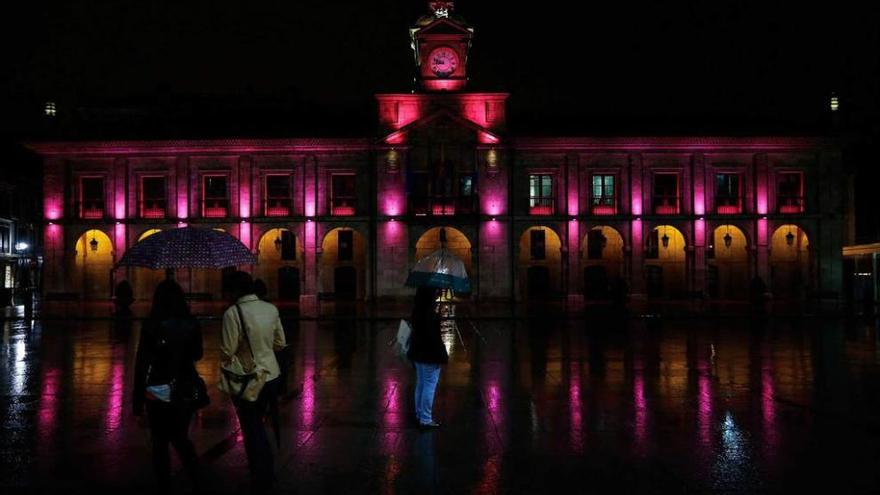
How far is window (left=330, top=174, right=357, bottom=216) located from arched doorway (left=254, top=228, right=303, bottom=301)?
3.37 metres

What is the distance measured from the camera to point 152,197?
43.8 m

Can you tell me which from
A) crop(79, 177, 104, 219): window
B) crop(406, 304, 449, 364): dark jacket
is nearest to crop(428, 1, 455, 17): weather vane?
crop(79, 177, 104, 219): window

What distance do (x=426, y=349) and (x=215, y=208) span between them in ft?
121

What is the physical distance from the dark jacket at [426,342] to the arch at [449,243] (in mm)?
33654

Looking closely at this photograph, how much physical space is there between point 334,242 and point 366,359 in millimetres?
28615

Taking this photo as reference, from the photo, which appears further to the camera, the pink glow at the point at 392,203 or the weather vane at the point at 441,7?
the weather vane at the point at 441,7

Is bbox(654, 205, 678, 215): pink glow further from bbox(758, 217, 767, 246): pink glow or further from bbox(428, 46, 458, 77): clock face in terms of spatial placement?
bbox(428, 46, 458, 77): clock face

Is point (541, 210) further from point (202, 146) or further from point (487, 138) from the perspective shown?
point (202, 146)

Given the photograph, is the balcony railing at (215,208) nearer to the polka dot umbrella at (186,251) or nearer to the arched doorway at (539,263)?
the arched doorway at (539,263)

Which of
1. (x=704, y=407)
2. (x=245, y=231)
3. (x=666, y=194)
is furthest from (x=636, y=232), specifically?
(x=704, y=407)

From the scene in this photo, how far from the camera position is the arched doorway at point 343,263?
44.5 meters

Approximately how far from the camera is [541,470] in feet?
23.5

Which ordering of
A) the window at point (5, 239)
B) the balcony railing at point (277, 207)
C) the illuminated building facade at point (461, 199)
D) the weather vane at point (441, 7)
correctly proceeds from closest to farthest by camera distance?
the illuminated building facade at point (461, 199), the balcony railing at point (277, 207), the weather vane at point (441, 7), the window at point (5, 239)

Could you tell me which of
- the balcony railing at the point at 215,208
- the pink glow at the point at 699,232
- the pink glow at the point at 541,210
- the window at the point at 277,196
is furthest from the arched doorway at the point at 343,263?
the pink glow at the point at 699,232
